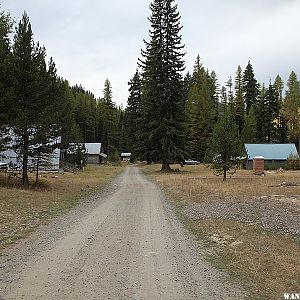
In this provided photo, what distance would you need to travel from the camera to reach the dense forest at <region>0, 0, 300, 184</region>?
83.2 feet

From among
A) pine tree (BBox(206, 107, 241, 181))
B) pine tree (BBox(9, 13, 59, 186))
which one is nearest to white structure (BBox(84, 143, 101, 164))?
pine tree (BBox(206, 107, 241, 181))

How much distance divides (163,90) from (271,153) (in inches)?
947

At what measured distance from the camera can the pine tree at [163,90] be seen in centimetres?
4809

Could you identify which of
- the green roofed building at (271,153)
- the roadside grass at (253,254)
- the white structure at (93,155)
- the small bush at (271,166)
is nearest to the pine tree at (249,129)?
the green roofed building at (271,153)

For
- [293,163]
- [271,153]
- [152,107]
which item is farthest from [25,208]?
[271,153]

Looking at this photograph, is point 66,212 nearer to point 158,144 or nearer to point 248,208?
point 248,208

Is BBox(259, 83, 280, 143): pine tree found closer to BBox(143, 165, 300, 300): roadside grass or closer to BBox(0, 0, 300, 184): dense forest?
BBox(0, 0, 300, 184): dense forest

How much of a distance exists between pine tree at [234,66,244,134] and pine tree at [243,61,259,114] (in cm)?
134

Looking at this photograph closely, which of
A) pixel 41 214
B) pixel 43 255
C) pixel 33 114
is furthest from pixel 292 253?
pixel 33 114

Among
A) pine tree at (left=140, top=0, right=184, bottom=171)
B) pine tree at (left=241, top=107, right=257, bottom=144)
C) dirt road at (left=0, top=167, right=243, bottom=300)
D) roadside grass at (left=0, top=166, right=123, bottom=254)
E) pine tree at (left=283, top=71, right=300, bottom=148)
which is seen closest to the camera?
dirt road at (left=0, top=167, right=243, bottom=300)

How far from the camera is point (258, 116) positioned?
87000 millimetres

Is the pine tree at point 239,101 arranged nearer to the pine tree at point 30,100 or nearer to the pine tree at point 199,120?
the pine tree at point 199,120

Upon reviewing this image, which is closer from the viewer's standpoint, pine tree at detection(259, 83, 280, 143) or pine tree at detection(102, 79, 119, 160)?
pine tree at detection(259, 83, 280, 143)

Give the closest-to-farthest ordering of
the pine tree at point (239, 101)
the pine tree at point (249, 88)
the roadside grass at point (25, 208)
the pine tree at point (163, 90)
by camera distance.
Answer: the roadside grass at point (25, 208) → the pine tree at point (163, 90) → the pine tree at point (239, 101) → the pine tree at point (249, 88)
